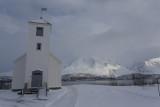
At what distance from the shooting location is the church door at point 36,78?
74.4ft

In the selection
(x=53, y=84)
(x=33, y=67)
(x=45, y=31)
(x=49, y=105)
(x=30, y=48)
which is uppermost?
(x=45, y=31)

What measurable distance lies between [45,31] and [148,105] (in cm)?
1729

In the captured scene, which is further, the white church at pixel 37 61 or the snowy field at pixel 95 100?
the white church at pixel 37 61

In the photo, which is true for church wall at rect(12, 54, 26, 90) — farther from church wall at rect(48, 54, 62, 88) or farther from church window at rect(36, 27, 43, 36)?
church window at rect(36, 27, 43, 36)

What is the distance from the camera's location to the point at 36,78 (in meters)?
22.8

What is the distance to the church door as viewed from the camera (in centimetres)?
2269

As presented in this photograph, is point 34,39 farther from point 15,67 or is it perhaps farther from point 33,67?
point 15,67

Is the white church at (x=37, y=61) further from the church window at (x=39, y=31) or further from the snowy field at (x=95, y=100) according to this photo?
the snowy field at (x=95, y=100)

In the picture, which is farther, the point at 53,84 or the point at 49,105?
the point at 53,84

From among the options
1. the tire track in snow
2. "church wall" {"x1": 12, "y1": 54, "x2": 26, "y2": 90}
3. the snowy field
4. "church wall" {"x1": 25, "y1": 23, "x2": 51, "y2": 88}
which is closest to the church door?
Answer: "church wall" {"x1": 25, "y1": 23, "x2": 51, "y2": 88}

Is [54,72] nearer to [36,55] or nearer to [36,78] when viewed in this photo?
[36,78]

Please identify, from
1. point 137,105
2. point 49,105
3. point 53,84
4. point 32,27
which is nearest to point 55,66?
point 53,84

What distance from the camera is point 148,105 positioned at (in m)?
12.0

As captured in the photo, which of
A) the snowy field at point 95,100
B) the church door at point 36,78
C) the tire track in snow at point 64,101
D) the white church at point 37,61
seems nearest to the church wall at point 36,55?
the white church at point 37,61
